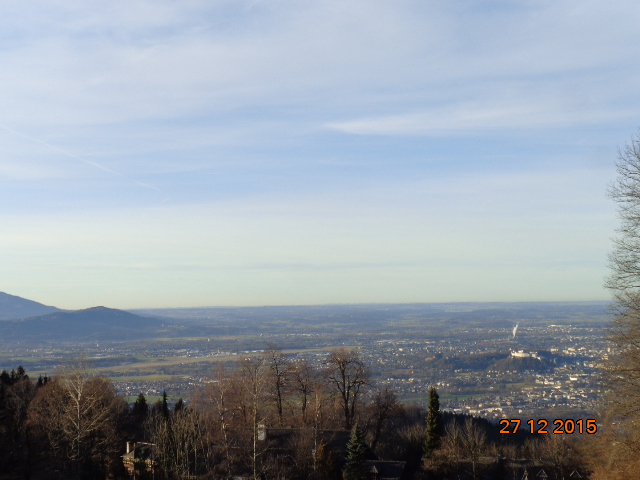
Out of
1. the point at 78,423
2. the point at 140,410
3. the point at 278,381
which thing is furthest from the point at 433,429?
the point at 140,410

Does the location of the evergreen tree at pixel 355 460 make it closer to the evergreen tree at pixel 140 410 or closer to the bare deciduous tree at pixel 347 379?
the bare deciduous tree at pixel 347 379

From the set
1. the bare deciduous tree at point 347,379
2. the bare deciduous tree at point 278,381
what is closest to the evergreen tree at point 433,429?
the bare deciduous tree at point 347,379

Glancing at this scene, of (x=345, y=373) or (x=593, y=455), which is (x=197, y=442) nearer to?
(x=345, y=373)

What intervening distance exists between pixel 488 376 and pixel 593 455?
74666 mm

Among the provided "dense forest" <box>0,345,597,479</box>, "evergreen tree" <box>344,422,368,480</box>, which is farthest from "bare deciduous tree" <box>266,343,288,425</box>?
"evergreen tree" <box>344,422,368,480</box>

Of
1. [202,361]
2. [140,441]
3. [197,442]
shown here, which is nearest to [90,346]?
[202,361]

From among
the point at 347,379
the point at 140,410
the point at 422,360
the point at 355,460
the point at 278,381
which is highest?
the point at 347,379

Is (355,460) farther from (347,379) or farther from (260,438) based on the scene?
(347,379)

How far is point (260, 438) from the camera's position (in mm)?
31328

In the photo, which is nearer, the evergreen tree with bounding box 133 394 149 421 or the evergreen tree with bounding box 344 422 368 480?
the evergreen tree with bounding box 344 422 368 480

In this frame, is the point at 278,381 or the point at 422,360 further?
the point at 422,360

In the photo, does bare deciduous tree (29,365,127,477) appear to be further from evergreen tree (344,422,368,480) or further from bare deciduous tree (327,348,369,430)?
bare deciduous tree (327,348,369,430)

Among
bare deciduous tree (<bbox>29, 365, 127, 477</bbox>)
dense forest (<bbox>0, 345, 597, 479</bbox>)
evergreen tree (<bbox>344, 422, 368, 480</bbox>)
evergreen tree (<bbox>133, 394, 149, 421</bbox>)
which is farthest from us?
evergreen tree (<bbox>133, 394, 149, 421</bbox>)

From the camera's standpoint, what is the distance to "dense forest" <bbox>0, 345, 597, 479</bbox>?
28188 mm
